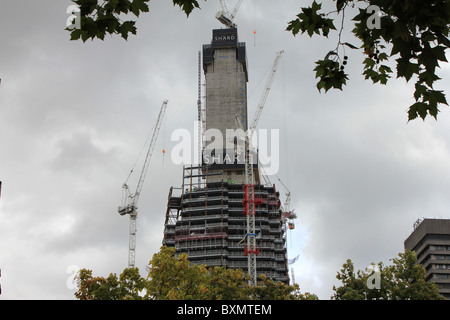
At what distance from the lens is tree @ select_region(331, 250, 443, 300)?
2235 inches

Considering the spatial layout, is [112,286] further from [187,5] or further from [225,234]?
[225,234]

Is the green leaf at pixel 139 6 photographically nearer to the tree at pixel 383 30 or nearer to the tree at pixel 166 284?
the tree at pixel 383 30

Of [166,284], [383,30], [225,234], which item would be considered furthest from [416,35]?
[225,234]

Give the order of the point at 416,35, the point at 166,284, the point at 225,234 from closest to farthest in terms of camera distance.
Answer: the point at 416,35
the point at 166,284
the point at 225,234

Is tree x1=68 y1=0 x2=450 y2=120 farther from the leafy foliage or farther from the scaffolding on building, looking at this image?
the scaffolding on building

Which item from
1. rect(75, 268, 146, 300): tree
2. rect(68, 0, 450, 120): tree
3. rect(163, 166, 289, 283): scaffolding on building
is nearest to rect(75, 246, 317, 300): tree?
rect(75, 268, 146, 300): tree

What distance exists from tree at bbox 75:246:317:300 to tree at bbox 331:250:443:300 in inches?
220

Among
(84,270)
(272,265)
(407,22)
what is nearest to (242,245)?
(272,265)

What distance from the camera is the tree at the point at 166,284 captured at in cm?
5422

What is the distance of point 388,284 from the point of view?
5766 cm

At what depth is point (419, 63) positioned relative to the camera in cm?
941

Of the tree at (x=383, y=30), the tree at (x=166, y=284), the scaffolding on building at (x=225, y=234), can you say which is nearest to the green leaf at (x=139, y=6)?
the tree at (x=383, y=30)

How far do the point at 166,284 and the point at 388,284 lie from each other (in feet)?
75.1

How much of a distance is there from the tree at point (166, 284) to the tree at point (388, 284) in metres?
5.60
